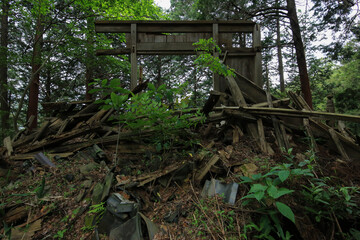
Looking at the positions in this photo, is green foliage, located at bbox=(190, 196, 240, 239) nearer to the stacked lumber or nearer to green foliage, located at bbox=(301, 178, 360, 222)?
green foliage, located at bbox=(301, 178, 360, 222)

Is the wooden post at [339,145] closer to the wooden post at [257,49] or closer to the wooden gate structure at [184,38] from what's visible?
the wooden gate structure at [184,38]

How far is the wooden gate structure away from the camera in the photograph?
5.75 m

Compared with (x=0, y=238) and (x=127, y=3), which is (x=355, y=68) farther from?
(x=0, y=238)

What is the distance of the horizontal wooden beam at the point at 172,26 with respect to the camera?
5.72 meters

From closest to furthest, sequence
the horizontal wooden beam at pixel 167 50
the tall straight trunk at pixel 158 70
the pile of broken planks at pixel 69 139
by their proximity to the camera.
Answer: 1. the pile of broken planks at pixel 69 139
2. the horizontal wooden beam at pixel 167 50
3. the tall straight trunk at pixel 158 70

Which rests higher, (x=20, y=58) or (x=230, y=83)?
(x=20, y=58)

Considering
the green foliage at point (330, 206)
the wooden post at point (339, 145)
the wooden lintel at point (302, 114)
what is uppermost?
the wooden lintel at point (302, 114)

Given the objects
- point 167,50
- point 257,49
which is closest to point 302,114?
point 257,49

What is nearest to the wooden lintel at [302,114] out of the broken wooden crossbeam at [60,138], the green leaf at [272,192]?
the green leaf at [272,192]

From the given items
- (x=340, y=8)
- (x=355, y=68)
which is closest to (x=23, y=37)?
(x=340, y=8)

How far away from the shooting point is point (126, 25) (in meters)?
5.77

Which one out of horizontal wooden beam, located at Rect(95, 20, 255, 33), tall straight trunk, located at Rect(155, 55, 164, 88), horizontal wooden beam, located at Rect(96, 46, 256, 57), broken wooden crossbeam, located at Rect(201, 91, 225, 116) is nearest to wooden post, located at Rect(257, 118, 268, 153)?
broken wooden crossbeam, located at Rect(201, 91, 225, 116)

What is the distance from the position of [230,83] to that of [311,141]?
198cm

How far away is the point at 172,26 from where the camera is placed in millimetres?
5891
